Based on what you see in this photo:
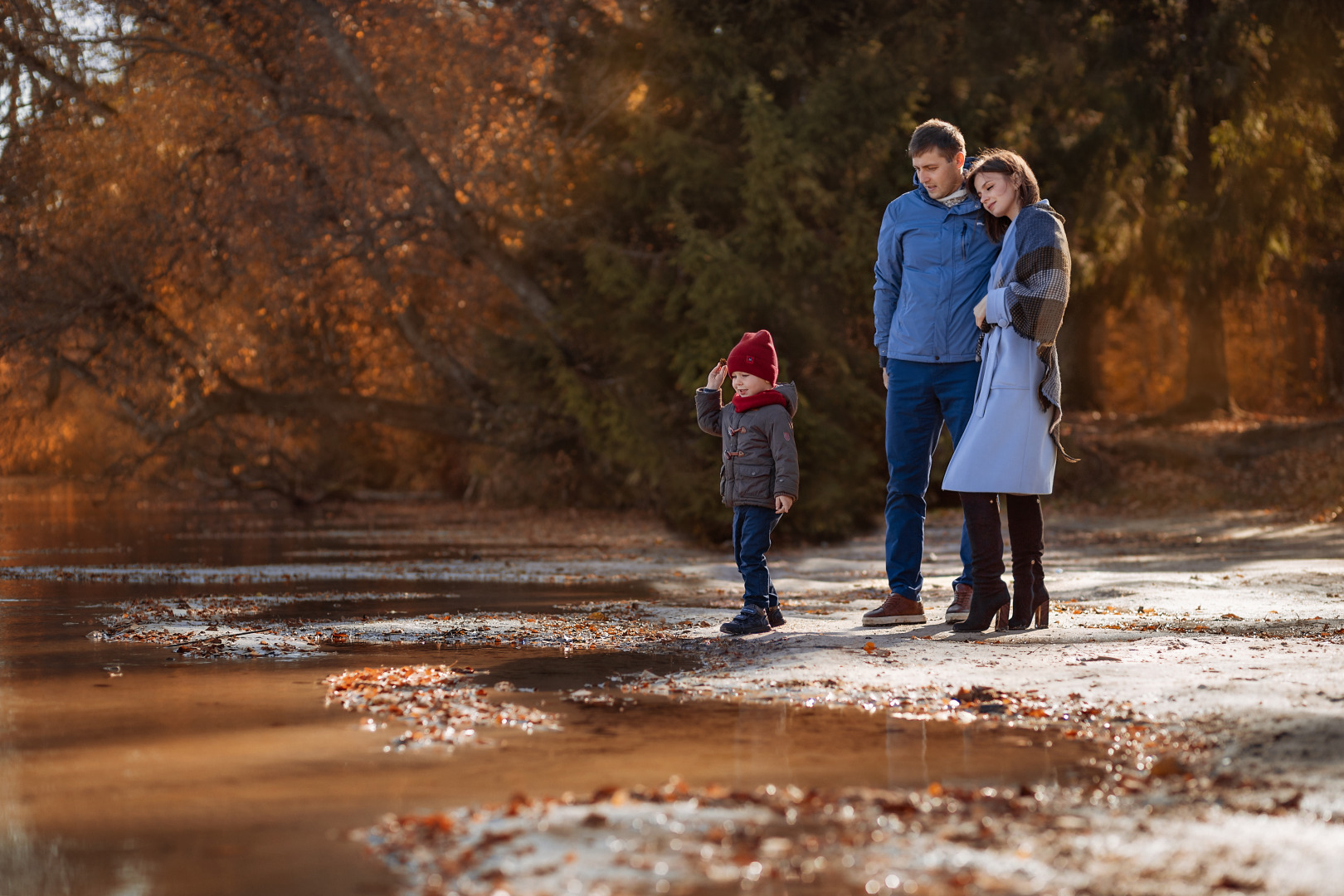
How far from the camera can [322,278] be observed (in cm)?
2330

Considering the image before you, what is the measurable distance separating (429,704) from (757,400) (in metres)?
2.96

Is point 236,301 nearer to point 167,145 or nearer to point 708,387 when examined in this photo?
point 167,145

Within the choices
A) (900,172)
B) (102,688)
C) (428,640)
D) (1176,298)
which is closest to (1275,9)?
A: (1176,298)

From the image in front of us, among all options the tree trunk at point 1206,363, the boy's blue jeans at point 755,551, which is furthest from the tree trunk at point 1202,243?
the boy's blue jeans at point 755,551

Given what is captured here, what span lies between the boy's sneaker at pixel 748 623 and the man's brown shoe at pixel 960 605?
95 cm

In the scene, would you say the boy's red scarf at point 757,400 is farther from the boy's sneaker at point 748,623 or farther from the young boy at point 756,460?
the boy's sneaker at point 748,623

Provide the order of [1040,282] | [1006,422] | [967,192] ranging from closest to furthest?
1. [1040,282]
2. [1006,422]
3. [967,192]

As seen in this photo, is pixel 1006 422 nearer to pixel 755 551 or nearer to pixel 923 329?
pixel 923 329

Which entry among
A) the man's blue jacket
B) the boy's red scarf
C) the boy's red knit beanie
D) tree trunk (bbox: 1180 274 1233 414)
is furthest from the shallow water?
tree trunk (bbox: 1180 274 1233 414)

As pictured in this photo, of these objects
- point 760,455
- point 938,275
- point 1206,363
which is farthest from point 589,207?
point 1206,363

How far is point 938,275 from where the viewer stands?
725cm

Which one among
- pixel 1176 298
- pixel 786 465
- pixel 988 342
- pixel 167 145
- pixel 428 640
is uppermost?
pixel 167 145

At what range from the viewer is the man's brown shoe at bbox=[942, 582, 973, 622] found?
7.36 meters

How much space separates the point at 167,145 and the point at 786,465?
1684 cm
